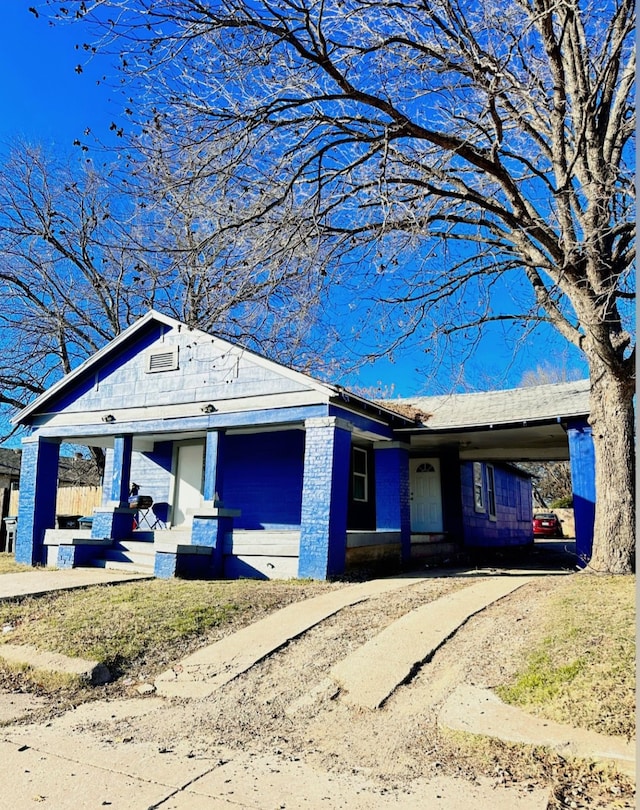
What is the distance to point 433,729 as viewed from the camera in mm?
4609

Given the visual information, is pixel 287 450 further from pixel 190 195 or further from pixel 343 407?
pixel 190 195

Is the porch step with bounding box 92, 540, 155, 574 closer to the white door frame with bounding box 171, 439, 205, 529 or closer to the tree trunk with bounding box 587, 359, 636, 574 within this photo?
the white door frame with bounding box 171, 439, 205, 529

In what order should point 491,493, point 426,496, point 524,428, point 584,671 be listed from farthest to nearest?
point 491,493 → point 426,496 → point 524,428 → point 584,671

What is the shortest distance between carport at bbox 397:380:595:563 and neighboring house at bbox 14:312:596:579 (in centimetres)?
41

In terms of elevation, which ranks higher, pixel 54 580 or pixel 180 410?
pixel 180 410

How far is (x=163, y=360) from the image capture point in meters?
14.2

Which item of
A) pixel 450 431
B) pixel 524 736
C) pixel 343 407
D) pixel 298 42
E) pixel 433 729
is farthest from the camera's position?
pixel 450 431

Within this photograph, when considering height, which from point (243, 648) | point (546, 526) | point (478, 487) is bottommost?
point (243, 648)

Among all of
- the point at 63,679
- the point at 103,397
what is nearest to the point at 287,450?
the point at 103,397

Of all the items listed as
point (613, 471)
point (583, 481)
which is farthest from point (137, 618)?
point (583, 481)

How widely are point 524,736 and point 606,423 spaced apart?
6.92m

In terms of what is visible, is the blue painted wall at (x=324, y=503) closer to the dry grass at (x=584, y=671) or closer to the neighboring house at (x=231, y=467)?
the neighboring house at (x=231, y=467)

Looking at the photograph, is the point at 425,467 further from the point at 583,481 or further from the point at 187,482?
the point at 187,482

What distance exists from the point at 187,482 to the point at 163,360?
13.1ft
